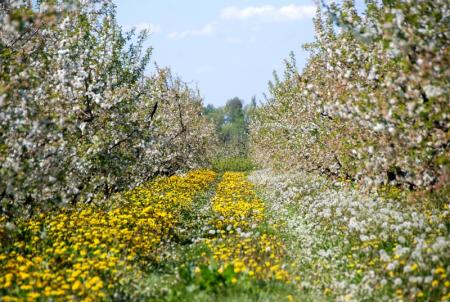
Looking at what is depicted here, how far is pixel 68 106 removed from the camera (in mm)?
13000

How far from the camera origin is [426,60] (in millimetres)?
6715

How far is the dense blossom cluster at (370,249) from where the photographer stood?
7230mm

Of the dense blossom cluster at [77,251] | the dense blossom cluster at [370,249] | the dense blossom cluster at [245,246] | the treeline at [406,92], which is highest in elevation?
the treeline at [406,92]

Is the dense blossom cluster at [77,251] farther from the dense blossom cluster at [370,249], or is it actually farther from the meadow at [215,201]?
the dense blossom cluster at [370,249]

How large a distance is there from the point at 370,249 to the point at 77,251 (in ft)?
18.9

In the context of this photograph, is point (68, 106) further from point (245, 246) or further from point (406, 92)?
point (406, 92)

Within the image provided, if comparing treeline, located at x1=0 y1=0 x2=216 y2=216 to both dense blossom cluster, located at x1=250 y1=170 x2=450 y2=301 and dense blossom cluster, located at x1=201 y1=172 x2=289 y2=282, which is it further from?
dense blossom cluster, located at x1=250 y1=170 x2=450 y2=301

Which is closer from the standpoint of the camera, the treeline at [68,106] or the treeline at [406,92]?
the treeline at [406,92]

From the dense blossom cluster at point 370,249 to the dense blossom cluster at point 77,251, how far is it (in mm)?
3147

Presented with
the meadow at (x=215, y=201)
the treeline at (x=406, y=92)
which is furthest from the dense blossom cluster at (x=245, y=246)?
the treeline at (x=406, y=92)

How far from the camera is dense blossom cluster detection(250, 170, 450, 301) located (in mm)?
7230

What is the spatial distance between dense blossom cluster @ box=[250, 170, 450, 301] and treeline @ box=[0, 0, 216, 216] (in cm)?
518

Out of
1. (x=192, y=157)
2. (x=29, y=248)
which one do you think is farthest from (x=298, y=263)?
(x=192, y=157)

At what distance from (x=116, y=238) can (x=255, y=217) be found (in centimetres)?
496
